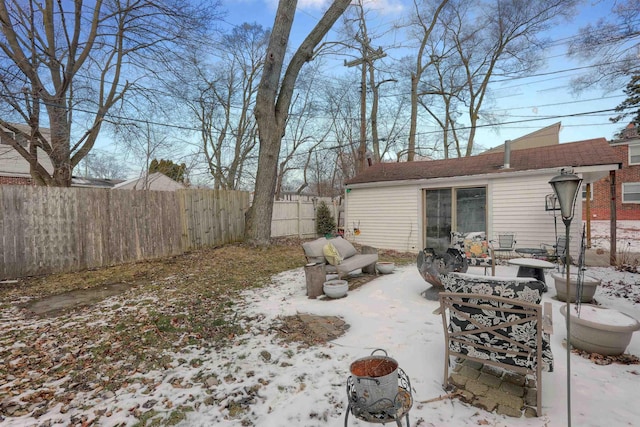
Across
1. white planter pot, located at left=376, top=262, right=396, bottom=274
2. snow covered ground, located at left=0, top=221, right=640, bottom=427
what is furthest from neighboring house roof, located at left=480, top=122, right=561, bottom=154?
snow covered ground, located at left=0, top=221, right=640, bottom=427

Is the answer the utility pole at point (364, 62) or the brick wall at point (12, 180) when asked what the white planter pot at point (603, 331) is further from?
the brick wall at point (12, 180)

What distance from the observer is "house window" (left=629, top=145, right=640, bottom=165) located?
16.2 meters

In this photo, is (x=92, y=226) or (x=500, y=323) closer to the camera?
(x=500, y=323)

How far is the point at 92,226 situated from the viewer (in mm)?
6742

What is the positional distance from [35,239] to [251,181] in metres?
14.5

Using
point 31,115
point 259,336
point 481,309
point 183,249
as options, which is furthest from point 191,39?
point 481,309

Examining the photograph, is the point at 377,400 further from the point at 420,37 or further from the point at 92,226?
the point at 420,37

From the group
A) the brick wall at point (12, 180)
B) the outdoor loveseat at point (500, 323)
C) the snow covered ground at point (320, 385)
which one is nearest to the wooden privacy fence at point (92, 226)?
the snow covered ground at point (320, 385)

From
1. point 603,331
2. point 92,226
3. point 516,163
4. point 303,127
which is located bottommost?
point 603,331

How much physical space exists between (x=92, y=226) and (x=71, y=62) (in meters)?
5.05

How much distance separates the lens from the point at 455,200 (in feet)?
29.3

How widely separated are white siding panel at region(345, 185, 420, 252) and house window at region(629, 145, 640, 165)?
1577 centimetres

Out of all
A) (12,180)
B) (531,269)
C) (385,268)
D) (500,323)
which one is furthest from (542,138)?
(12,180)

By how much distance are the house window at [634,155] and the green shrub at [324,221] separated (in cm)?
1713
